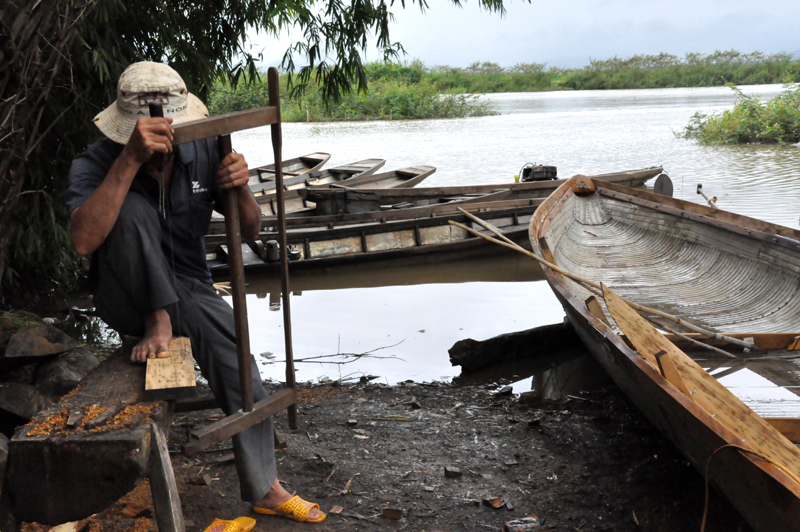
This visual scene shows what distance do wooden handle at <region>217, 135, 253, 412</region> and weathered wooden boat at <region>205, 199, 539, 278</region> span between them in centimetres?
509

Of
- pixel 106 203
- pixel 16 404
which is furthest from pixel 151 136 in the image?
pixel 16 404

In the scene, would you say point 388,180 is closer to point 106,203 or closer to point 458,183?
point 458,183

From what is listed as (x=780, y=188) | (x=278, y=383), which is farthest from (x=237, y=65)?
(x=780, y=188)

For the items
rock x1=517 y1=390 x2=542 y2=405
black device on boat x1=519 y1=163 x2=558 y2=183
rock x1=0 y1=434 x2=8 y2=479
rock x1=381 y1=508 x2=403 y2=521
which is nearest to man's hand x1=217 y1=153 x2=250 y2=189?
rock x1=0 y1=434 x2=8 y2=479

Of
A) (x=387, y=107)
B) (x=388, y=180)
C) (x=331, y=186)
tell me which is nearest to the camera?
(x=331, y=186)

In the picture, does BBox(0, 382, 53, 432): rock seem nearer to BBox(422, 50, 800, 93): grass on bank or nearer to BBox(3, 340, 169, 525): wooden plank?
BBox(3, 340, 169, 525): wooden plank

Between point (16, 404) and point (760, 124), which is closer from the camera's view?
point (16, 404)

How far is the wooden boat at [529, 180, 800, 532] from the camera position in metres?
2.07

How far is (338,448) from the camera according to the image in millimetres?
3262

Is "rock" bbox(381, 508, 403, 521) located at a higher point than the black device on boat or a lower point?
lower

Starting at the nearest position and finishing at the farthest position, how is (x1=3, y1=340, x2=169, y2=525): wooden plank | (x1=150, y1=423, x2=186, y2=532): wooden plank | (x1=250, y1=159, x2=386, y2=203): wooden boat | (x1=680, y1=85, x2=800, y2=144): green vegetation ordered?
1. (x1=3, y1=340, x2=169, y2=525): wooden plank
2. (x1=150, y1=423, x2=186, y2=532): wooden plank
3. (x1=250, y1=159, x2=386, y2=203): wooden boat
4. (x1=680, y1=85, x2=800, y2=144): green vegetation

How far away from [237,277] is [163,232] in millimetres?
365

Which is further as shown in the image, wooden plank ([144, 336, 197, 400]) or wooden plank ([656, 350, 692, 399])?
wooden plank ([656, 350, 692, 399])

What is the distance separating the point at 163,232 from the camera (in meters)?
2.29
